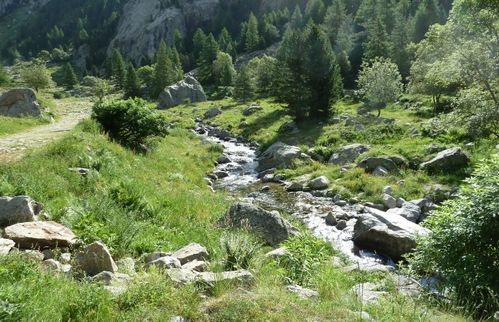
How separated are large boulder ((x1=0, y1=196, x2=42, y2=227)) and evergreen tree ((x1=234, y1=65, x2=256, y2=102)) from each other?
63.4 meters

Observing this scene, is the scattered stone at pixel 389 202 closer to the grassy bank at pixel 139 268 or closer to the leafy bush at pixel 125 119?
the grassy bank at pixel 139 268

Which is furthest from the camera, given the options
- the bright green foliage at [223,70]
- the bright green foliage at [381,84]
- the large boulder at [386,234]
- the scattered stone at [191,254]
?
the bright green foliage at [223,70]

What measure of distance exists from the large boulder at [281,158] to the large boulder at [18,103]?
20875 millimetres

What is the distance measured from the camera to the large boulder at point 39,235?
8.13 meters

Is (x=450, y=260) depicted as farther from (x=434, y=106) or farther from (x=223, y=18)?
(x=223, y=18)

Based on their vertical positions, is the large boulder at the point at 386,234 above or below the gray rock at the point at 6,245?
below

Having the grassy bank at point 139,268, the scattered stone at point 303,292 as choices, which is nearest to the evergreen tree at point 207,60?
the grassy bank at point 139,268

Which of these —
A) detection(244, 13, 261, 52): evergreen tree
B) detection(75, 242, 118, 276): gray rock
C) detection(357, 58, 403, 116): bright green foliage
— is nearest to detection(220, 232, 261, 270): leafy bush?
detection(75, 242, 118, 276): gray rock

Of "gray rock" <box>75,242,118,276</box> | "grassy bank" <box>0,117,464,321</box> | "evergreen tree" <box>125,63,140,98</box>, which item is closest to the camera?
"grassy bank" <box>0,117,464,321</box>

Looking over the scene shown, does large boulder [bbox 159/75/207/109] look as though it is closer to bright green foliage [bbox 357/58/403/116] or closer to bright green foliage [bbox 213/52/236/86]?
bright green foliage [bbox 213/52/236/86]

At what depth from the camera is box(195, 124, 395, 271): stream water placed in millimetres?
14664

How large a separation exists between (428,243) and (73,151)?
44.2ft

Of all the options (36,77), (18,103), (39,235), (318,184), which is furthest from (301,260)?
(36,77)

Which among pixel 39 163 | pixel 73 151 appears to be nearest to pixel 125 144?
pixel 73 151
